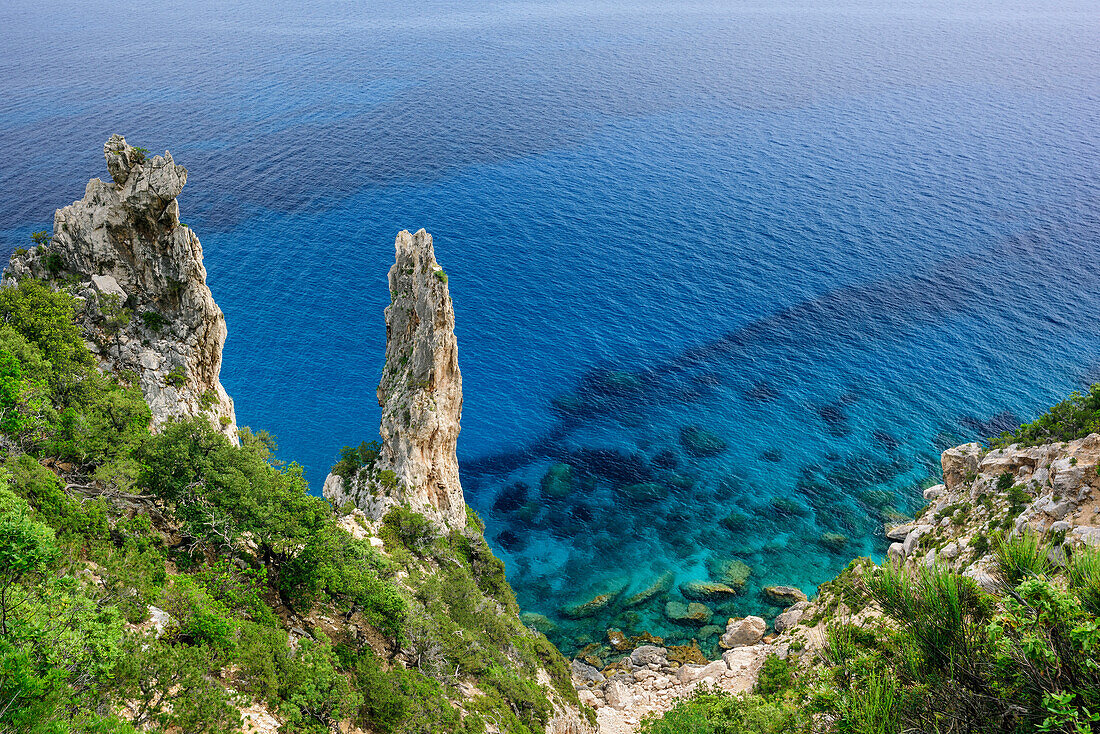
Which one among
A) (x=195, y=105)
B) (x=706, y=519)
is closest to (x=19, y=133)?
(x=195, y=105)

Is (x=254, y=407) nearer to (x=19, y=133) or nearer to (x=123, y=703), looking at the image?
(x=123, y=703)

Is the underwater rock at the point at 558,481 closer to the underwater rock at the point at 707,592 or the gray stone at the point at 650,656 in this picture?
the underwater rock at the point at 707,592

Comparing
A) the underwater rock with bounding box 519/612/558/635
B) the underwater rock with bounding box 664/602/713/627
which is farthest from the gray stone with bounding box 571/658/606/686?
the underwater rock with bounding box 664/602/713/627

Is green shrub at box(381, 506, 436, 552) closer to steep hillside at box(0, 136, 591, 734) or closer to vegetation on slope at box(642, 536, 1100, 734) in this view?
steep hillside at box(0, 136, 591, 734)

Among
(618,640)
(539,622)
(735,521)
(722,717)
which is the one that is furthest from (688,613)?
(722,717)

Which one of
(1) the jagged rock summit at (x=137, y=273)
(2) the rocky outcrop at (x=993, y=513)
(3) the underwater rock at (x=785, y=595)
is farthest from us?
(3) the underwater rock at (x=785, y=595)

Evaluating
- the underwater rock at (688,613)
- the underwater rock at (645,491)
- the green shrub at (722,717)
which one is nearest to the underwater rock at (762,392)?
the underwater rock at (645,491)
